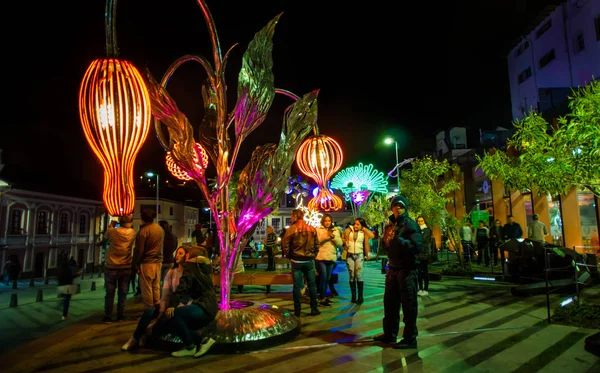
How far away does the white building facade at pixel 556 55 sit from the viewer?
22.5 m

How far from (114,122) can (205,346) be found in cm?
302

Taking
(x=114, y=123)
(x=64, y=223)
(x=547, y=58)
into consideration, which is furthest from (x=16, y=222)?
(x=547, y=58)

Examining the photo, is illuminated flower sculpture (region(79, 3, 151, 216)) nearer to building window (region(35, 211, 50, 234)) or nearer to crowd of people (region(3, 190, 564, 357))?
crowd of people (region(3, 190, 564, 357))

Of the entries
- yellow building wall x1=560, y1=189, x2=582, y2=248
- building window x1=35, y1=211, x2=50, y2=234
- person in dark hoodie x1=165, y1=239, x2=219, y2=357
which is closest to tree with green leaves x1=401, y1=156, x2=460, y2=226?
yellow building wall x1=560, y1=189, x2=582, y2=248

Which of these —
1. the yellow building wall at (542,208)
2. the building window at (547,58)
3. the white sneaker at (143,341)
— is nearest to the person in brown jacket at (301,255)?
the white sneaker at (143,341)

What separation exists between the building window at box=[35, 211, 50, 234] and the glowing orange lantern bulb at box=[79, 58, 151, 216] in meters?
28.1

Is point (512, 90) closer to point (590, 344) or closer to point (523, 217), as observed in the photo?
point (523, 217)

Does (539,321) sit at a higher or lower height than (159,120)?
lower

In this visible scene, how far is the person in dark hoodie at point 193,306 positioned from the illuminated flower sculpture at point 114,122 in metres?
1.34

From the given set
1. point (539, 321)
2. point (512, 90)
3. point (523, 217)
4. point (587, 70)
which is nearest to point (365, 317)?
point (539, 321)

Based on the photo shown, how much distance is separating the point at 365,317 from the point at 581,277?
232 inches

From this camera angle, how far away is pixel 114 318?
7.39 metres

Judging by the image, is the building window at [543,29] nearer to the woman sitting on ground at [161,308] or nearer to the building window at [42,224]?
the woman sitting on ground at [161,308]

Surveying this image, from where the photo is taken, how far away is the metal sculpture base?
5090mm
